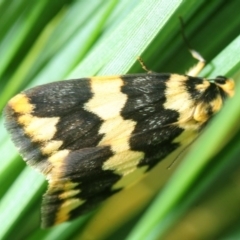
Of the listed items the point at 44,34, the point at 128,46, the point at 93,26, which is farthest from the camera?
the point at 44,34

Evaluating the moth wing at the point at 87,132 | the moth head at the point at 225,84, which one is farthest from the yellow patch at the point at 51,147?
the moth head at the point at 225,84

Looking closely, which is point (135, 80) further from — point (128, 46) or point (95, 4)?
point (95, 4)

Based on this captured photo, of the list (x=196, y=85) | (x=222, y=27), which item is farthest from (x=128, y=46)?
(x=222, y=27)

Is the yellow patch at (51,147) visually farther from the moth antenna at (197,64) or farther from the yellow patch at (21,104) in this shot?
the moth antenna at (197,64)

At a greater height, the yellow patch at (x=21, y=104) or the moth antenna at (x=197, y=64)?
the yellow patch at (x=21, y=104)

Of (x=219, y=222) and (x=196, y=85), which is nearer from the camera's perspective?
(x=196, y=85)

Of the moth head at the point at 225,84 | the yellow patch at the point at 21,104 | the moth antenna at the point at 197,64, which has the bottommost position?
the moth head at the point at 225,84

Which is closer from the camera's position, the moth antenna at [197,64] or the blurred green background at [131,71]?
the blurred green background at [131,71]
